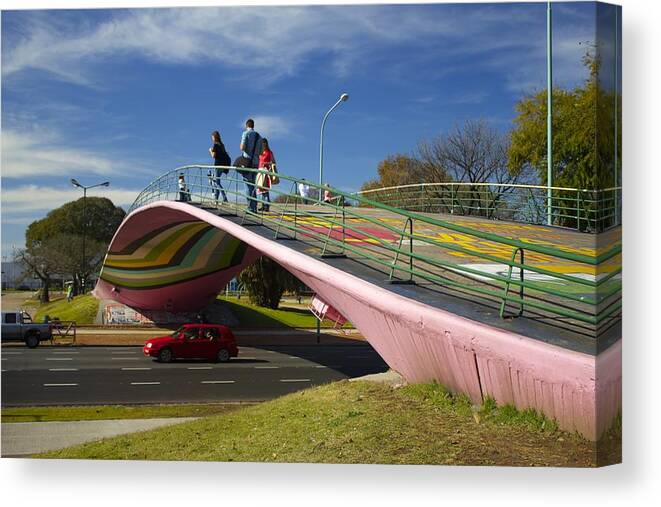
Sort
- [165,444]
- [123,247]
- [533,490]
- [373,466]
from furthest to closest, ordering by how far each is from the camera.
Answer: [123,247] < [165,444] < [373,466] < [533,490]

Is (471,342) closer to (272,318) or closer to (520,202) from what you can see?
(520,202)

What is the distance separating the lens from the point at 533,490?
6.97m

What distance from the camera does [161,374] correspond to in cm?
1747

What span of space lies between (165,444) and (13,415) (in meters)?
2.26

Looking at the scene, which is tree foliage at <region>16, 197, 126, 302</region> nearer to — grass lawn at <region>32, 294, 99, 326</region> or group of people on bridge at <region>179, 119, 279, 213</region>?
grass lawn at <region>32, 294, 99, 326</region>

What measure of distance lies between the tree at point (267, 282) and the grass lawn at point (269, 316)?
38 cm

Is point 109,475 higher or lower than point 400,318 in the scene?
lower

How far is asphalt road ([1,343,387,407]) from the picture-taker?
46.1 ft

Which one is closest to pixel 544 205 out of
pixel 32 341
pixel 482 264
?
pixel 482 264

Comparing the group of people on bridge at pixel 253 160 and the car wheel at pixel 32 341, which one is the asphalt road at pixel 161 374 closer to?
the car wheel at pixel 32 341

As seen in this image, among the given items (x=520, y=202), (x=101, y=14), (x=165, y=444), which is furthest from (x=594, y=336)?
(x=520, y=202)

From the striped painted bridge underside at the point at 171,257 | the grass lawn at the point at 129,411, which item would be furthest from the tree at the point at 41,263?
the striped painted bridge underside at the point at 171,257

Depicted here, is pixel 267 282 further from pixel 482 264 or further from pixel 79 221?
pixel 482 264

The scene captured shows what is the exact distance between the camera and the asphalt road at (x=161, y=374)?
46.1ft
